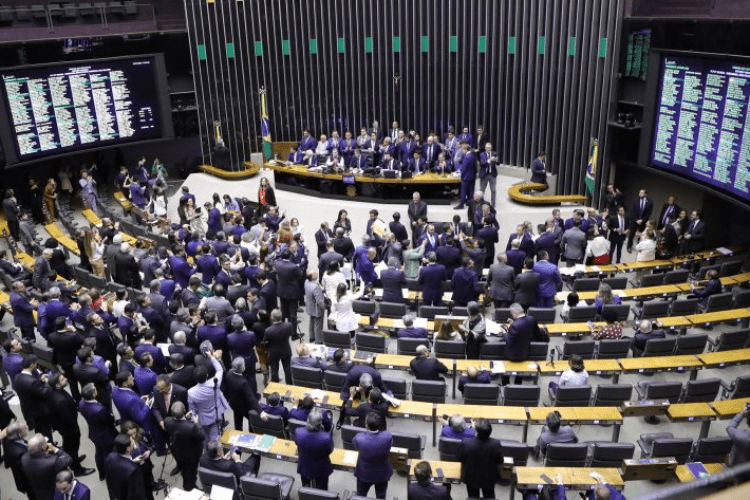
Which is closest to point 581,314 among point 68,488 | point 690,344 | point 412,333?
point 690,344

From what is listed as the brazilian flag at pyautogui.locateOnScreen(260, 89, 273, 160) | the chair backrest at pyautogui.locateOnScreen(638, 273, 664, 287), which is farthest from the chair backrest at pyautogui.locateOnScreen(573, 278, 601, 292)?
the brazilian flag at pyautogui.locateOnScreen(260, 89, 273, 160)

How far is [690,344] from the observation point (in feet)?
28.8

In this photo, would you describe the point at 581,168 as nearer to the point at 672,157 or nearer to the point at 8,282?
the point at 672,157

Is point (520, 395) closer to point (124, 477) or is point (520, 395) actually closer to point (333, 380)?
point (333, 380)

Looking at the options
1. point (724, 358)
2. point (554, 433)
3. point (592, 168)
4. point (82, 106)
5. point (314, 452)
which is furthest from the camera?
point (82, 106)

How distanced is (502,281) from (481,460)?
4393mm

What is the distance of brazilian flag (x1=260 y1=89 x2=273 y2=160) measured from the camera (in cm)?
1983

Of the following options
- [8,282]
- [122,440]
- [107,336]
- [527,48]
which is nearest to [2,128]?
[8,282]

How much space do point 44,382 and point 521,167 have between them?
14.1 metres

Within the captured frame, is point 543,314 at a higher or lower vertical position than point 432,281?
lower

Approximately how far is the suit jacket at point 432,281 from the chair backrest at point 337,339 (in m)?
1.70

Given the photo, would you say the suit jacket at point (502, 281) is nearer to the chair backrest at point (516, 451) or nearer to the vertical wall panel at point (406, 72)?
the chair backrest at point (516, 451)

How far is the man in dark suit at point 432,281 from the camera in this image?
9977 mm

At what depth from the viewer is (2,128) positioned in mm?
14984
